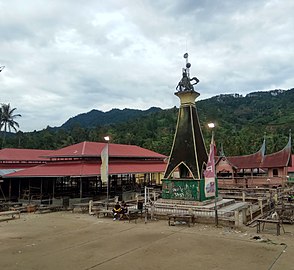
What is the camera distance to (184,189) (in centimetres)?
1781

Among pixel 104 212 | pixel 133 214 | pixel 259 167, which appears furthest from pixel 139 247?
pixel 259 167

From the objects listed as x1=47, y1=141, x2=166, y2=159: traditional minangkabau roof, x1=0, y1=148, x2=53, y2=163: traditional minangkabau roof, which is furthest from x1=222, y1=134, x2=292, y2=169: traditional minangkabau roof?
x1=0, y1=148, x2=53, y2=163: traditional minangkabau roof

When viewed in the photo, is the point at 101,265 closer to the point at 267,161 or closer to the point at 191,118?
the point at 191,118

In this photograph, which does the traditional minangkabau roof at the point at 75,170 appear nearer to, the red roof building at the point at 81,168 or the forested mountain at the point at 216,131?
the red roof building at the point at 81,168

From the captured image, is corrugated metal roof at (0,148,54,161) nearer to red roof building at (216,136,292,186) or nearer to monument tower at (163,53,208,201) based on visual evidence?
monument tower at (163,53,208,201)

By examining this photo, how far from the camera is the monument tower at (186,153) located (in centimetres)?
1773

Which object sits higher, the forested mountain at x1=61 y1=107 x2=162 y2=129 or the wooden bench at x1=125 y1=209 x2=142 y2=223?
the forested mountain at x1=61 y1=107 x2=162 y2=129

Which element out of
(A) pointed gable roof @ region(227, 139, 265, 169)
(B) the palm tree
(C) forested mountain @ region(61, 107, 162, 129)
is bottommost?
(A) pointed gable roof @ region(227, 139, 265, 169)

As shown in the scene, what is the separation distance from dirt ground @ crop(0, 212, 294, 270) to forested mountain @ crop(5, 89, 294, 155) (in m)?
34.9

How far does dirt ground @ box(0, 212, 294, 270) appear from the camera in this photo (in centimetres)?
851

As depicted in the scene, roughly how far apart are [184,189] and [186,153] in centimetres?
225

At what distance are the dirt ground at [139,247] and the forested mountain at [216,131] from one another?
34942mm

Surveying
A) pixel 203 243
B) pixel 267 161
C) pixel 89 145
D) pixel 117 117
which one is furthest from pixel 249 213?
pixel 117 117

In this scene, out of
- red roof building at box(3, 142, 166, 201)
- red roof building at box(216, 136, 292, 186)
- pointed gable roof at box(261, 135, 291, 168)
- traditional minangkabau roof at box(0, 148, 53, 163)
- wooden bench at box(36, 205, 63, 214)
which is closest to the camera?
wooden bench at box(36, 205, 63, 214)
